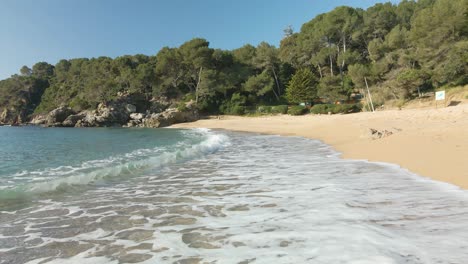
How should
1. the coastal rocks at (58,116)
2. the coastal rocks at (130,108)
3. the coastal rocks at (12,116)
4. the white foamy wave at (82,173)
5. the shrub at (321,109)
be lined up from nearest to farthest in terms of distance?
the white foamy wave at (82,173) → the shrub at (321,109) → the coastal rocks at (130,108) → the coastal rocks at (58,116) → the coastal rocks at (12,116)

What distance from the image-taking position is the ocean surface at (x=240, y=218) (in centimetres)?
334

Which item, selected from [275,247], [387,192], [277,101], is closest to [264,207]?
[275,247]

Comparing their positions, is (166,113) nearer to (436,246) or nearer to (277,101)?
(277,101)

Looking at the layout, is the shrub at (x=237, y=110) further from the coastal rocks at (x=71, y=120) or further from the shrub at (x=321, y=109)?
the coastal rocks at (x=71, y=120)

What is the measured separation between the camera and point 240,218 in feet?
15.0

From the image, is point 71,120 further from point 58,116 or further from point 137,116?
point 137,116

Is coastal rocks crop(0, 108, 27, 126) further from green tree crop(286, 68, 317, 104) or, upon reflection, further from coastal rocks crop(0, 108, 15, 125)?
green tree crop(286, 68, 317, 104)

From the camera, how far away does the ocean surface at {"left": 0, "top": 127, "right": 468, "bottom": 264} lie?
334 centimetres

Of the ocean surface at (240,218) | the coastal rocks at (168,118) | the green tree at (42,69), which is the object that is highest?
the green tree at (42,69)

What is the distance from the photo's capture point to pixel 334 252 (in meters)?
3.24

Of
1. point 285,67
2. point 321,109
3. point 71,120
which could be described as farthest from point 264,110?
point 71,120

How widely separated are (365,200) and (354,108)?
33.6 m

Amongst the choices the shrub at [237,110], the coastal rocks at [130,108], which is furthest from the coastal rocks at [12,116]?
the shrub at [237,110]

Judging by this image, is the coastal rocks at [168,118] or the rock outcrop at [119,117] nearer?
the coastal rocks at [168,118]
